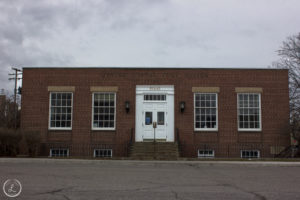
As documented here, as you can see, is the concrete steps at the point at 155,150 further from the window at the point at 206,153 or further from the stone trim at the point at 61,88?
the stone trim at the point at 61,88

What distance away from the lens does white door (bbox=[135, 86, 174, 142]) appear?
73.3 feet

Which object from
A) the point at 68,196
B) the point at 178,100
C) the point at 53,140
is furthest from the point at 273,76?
the point at 68,196

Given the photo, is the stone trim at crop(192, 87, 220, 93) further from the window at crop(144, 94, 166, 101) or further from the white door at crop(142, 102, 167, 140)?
the white door at crop(142, 102, 167, 140)

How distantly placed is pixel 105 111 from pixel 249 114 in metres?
9.56

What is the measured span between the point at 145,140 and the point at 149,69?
186 inches

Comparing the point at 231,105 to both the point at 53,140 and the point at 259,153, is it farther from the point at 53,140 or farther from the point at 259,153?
the point at 53,140

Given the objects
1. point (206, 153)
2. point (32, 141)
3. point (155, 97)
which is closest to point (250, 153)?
point (206, 153)

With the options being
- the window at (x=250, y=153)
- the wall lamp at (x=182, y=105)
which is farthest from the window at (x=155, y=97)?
the window at (x=250, y=153)

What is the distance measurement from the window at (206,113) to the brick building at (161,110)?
0.07 m

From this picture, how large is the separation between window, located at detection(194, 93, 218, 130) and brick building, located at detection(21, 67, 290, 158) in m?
0.07

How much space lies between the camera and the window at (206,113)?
22453mm

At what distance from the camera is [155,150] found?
20.4m

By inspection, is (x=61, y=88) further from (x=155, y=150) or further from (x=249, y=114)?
(x=249, y=114)

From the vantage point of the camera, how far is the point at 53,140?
22.6m
